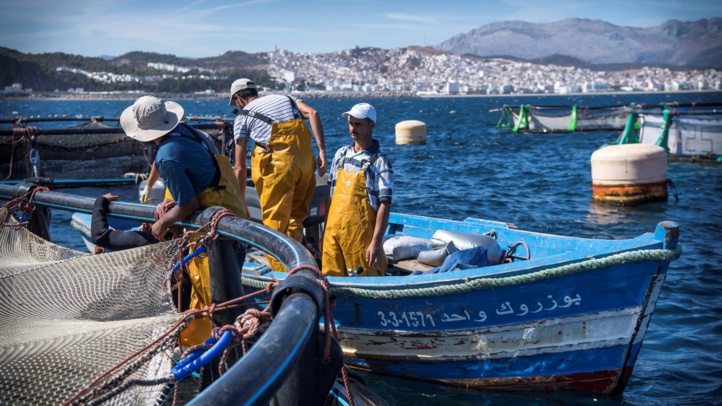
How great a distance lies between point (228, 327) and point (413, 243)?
5616mm

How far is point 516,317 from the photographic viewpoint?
5.45 metres

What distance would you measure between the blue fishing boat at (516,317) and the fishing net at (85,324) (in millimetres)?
2391

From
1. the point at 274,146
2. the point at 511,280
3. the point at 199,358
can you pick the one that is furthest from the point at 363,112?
the point at 199,358

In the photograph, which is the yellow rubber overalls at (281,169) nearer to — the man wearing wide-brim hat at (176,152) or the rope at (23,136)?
the man wearing wide-brim hat at (176,152)

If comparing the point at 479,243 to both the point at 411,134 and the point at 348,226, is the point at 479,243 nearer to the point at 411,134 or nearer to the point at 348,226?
the point at 348,226

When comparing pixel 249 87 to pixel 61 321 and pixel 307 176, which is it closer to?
pixel 307 176

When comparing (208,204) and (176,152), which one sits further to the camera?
(208,204)

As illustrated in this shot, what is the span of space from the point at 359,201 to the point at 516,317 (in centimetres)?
156

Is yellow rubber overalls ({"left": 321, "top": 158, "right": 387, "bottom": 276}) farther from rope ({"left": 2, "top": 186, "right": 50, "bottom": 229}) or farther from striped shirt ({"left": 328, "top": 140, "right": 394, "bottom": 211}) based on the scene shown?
rope ({"left": 2, "top": 186, "right": 50, "bottom": 229})

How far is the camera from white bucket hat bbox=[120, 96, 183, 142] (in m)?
3.92

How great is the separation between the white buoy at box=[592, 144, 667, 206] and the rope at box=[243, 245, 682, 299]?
408 inches

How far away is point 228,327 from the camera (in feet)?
6.16

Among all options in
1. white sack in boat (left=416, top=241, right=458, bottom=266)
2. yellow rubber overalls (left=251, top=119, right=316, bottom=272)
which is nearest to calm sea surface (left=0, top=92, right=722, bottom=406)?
white sack in boat (left=416, top=241, right=458, bottom=266)

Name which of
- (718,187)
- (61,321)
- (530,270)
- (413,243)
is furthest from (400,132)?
(61,321)
